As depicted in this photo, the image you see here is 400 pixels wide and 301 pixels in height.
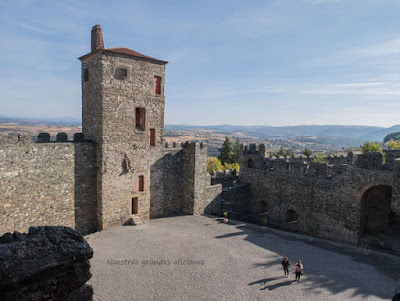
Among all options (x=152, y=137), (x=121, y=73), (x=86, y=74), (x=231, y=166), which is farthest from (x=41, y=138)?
(x=231, y=166)

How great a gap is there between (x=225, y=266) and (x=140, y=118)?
404 inches

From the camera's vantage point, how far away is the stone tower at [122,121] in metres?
16.6

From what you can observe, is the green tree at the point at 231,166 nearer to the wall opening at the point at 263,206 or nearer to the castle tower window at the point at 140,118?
the wall opening at the point at 263,206

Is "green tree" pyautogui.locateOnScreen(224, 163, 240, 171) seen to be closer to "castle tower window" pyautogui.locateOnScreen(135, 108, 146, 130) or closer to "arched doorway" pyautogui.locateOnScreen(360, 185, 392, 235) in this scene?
"arched doorway" pyautogui.locateOnScreen(360, 185, 392, 235)

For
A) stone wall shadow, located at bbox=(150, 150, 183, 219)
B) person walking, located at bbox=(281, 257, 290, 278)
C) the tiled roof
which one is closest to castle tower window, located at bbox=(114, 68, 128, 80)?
the tiled roof

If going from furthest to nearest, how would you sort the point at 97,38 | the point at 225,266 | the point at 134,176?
the point at 134,176, the point at 97,38, the point at 225,266

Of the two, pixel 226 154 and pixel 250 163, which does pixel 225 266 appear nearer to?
pixel 250 163

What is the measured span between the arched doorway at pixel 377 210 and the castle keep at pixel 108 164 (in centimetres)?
1056

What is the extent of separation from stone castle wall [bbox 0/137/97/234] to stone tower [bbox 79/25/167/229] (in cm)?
71

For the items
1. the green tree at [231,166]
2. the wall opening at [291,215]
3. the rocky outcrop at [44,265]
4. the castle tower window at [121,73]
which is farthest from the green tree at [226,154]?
the rocky outcrop at [44,265]

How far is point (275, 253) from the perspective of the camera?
14719 millimetres

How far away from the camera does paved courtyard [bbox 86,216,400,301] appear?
1119cm

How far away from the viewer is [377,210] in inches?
752

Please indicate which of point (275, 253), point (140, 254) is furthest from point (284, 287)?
point (140, 254)
